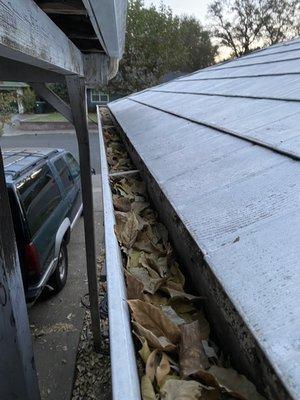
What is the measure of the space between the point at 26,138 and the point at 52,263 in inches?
685

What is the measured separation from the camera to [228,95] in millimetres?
2883

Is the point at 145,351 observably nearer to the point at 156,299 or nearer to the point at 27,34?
the point at 156,299

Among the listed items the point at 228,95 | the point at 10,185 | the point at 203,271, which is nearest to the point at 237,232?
the point at 203,271

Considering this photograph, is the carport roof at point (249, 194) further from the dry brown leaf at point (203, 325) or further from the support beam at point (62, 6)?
the support beam at point (62, 6)

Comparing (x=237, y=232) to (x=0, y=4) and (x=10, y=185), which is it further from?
(x=10, y=185)

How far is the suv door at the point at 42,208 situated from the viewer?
14.1 feet

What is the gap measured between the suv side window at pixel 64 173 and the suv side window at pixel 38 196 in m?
0.45

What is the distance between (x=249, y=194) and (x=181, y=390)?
61 centimetres

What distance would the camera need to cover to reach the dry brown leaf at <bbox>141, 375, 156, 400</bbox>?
84 cm

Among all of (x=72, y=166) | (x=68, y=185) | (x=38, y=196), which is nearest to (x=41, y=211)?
(x=38, y=196)

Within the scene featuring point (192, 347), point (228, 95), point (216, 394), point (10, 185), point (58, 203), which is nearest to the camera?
point (216, 394)

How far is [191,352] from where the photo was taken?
38.0 inches

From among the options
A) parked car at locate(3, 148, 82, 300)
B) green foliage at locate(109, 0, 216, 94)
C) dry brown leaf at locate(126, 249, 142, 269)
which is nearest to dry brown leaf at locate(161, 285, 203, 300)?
dry brown leaf at locate(126, 249, 142, 269)

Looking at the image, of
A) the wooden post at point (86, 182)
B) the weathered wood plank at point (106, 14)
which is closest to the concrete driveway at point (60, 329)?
the wooden post at point (86, 182)
